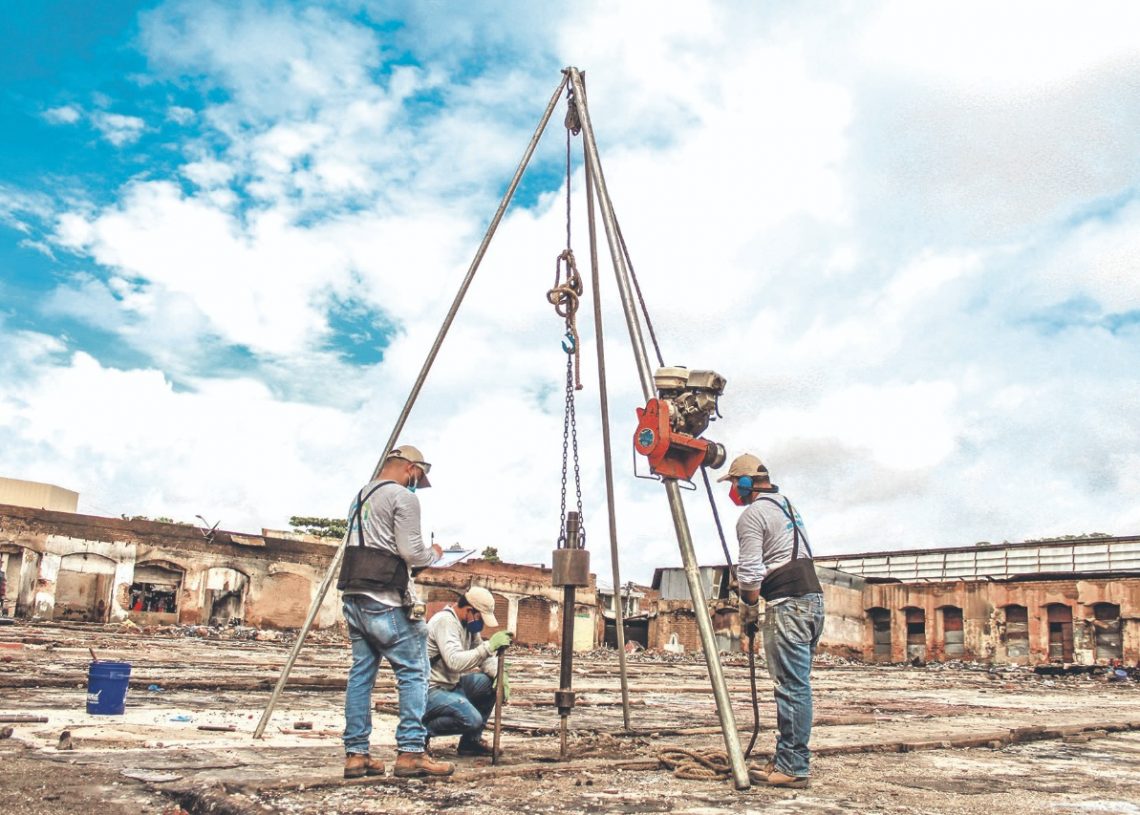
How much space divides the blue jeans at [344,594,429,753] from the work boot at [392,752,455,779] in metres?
0.07

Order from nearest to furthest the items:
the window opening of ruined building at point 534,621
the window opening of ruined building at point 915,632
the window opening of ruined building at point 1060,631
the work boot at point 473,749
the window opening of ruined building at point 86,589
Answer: the work boot at point 473,749 → the window opening of ruined building at point 86,589 → the window opening of ruined building at point 1060,631 → the window opening of ruined building at point 534,621 → the window opening of ruined building at point 915,632

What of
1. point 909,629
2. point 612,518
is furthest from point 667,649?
point 612,518

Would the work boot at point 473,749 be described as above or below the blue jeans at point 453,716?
below

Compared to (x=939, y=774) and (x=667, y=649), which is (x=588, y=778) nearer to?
(x=939, y=774)

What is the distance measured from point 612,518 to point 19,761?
408cm

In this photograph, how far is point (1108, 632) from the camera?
36281mm

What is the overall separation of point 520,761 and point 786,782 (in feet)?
5.08

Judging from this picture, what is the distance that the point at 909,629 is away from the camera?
42406 mm

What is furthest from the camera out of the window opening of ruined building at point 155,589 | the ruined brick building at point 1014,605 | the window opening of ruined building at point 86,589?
the ruined brick building at point 1014,605

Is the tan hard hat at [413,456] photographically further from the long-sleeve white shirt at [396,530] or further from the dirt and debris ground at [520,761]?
the dirt and debris ground at [520,761]

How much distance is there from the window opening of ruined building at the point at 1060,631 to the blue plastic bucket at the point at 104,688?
39.0 meters

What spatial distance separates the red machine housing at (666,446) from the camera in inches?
212

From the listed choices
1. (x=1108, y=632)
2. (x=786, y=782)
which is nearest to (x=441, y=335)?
(x=786, y=782)

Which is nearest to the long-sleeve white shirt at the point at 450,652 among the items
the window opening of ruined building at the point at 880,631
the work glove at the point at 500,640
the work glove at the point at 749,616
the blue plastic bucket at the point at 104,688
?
the work glove at the point at 500,640
